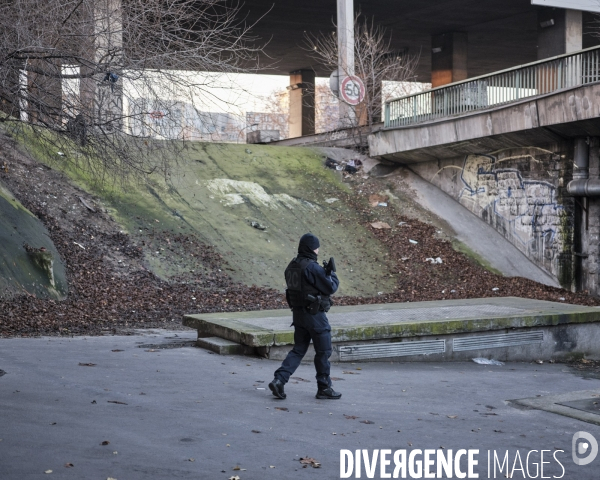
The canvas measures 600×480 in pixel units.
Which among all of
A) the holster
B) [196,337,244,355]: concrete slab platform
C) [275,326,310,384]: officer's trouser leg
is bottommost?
[196,337,244,355]: concrete slab platform

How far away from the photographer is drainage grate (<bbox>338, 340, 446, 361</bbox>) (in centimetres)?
1030

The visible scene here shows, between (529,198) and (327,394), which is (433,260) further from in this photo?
(327,394)

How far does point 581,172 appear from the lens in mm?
19062

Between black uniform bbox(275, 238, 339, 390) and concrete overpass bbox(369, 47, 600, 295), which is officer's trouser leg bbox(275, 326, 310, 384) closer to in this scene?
black uniform bbox(275, 238, 339, 390)

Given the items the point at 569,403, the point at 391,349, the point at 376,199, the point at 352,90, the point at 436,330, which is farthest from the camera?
the point at 352,90

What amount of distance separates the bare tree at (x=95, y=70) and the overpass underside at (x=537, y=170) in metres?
10.7

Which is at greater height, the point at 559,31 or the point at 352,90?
the point at 559,31

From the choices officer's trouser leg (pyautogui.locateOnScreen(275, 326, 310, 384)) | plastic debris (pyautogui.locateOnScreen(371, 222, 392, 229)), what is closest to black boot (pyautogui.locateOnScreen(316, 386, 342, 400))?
officer's trouser leg (pyautogui.locateOnScreen(275, 326, 310, 384))

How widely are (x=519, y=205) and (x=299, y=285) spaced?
14.8m

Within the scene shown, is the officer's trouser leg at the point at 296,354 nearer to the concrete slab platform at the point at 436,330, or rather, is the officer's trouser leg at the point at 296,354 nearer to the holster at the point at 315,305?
the holster at the point at 315,305

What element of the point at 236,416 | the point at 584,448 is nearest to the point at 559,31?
the point at 584,448

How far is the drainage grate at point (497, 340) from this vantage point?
1111 cm

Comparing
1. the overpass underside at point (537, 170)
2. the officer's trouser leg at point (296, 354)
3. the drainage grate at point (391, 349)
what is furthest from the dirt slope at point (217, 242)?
the officer's trouser leg at point (296, 354)

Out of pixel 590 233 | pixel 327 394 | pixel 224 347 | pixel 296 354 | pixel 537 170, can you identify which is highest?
pixel 537 170
